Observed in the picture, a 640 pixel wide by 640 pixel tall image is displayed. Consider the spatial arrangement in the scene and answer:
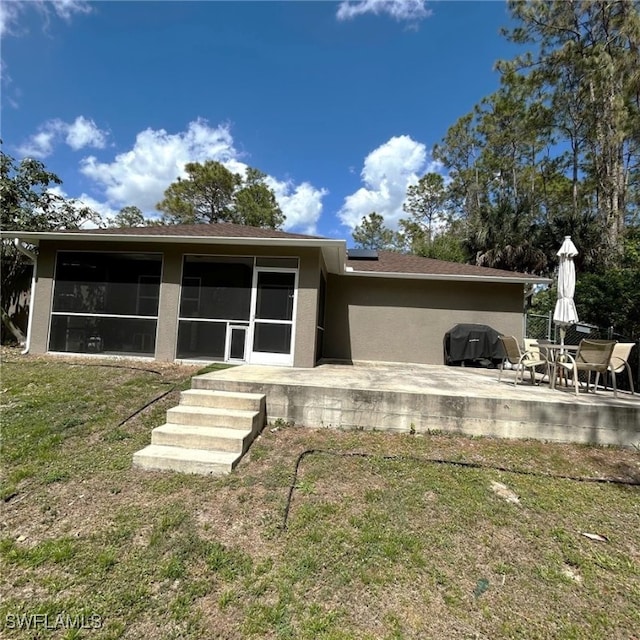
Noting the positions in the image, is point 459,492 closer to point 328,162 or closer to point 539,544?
point 539,544

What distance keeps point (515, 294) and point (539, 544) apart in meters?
7.65

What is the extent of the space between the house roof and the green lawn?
3939 millimetres

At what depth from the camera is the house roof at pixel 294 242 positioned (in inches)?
273

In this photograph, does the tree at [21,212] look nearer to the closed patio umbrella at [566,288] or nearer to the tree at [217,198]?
the tree at [217,198]

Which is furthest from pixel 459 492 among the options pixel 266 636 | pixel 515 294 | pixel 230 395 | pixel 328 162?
pixel 328 162

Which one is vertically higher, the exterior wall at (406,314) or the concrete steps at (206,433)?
the exterior wall at (406,314)

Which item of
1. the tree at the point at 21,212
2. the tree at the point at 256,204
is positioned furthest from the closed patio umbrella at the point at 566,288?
the tree at the point at 256,204

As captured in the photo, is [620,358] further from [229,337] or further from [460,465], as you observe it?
[229,337]

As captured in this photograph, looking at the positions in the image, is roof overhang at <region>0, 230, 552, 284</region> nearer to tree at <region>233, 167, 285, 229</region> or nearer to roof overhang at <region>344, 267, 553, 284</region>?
roof overhang at <region>344, 267, 553, 284</region>

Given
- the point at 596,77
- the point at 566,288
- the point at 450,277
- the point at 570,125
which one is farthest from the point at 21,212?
the point at 570,125

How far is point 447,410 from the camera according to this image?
4.38 metres

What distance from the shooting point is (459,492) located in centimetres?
317

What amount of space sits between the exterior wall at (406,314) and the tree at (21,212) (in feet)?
26.0

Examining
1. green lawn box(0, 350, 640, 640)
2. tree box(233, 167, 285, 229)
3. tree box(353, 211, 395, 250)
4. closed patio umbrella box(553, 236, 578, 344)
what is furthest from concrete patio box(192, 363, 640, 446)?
tree box(353, 211, 395, 250)
